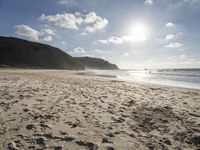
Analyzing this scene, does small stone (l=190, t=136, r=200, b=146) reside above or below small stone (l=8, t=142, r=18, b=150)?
below

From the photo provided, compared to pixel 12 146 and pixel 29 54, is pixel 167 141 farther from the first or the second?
pixel 29 54

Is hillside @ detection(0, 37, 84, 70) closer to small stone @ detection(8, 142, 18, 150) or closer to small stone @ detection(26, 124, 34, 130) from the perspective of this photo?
small stone @ detection(26, 124, 34, 130)

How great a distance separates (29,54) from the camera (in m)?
86.0

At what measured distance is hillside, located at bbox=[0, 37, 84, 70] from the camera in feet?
253

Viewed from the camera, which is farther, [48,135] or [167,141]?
[167,141]

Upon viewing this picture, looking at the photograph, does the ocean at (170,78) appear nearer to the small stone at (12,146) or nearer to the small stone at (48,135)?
the small stone at (48,135)

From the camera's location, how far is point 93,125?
18.6ft

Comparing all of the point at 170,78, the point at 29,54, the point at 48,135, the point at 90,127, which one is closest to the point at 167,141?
the point at 90,127

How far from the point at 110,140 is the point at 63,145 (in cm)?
115

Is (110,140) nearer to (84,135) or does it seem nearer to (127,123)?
(84,135)

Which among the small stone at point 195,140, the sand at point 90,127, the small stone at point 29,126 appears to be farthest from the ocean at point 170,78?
the small stone at point 29,126

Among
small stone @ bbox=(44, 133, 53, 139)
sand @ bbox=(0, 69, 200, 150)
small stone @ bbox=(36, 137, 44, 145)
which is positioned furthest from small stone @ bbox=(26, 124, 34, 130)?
small stone @ bbox=(36, 137, 44, 145)

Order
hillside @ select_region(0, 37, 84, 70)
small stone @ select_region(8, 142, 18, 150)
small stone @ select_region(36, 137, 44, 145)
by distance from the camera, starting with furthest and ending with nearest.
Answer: hillside @ select_region(0, 37, 84, 70) < small stone @ select_region(36, 137, 44, 145) < small stone @ select_region(8, 142, 18, 150)

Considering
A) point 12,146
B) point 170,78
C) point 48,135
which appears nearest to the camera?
point 12,146
